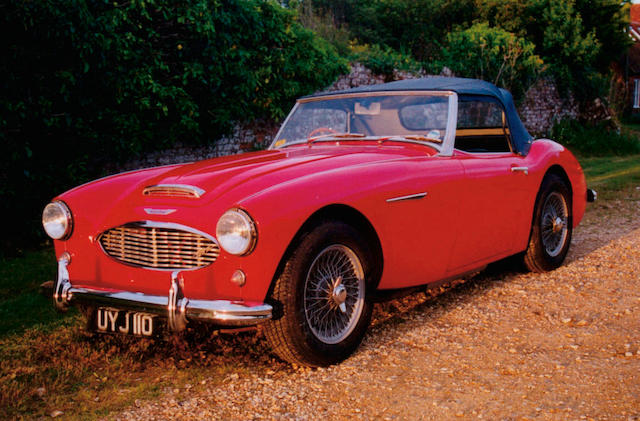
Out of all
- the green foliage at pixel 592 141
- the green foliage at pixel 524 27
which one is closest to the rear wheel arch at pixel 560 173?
the green foliage at pixel 524 27

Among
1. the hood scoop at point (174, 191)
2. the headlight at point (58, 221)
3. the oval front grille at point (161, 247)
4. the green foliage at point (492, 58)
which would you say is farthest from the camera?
the green foliage at point (492, 58)

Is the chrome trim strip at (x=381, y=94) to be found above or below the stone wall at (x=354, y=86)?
above

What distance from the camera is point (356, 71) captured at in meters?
12.5

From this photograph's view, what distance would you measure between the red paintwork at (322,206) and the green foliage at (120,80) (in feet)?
10.7

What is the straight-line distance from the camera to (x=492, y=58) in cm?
1599

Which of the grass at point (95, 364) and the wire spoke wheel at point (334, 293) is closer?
the grass at point (95, 364)

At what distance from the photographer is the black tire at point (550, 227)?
495cm

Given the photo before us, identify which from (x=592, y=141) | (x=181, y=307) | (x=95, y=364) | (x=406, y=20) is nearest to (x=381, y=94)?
(x=181, y=307)

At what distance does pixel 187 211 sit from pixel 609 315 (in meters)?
2.76

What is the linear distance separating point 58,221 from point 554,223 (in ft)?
12.6

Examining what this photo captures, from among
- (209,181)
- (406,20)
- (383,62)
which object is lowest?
(209,181)

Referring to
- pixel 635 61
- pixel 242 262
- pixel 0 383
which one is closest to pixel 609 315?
pixel 242 262

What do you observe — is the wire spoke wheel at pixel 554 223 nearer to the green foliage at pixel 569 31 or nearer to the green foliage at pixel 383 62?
the green foliage at pixel 383 62

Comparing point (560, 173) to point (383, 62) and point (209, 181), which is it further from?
point (383, 62)
